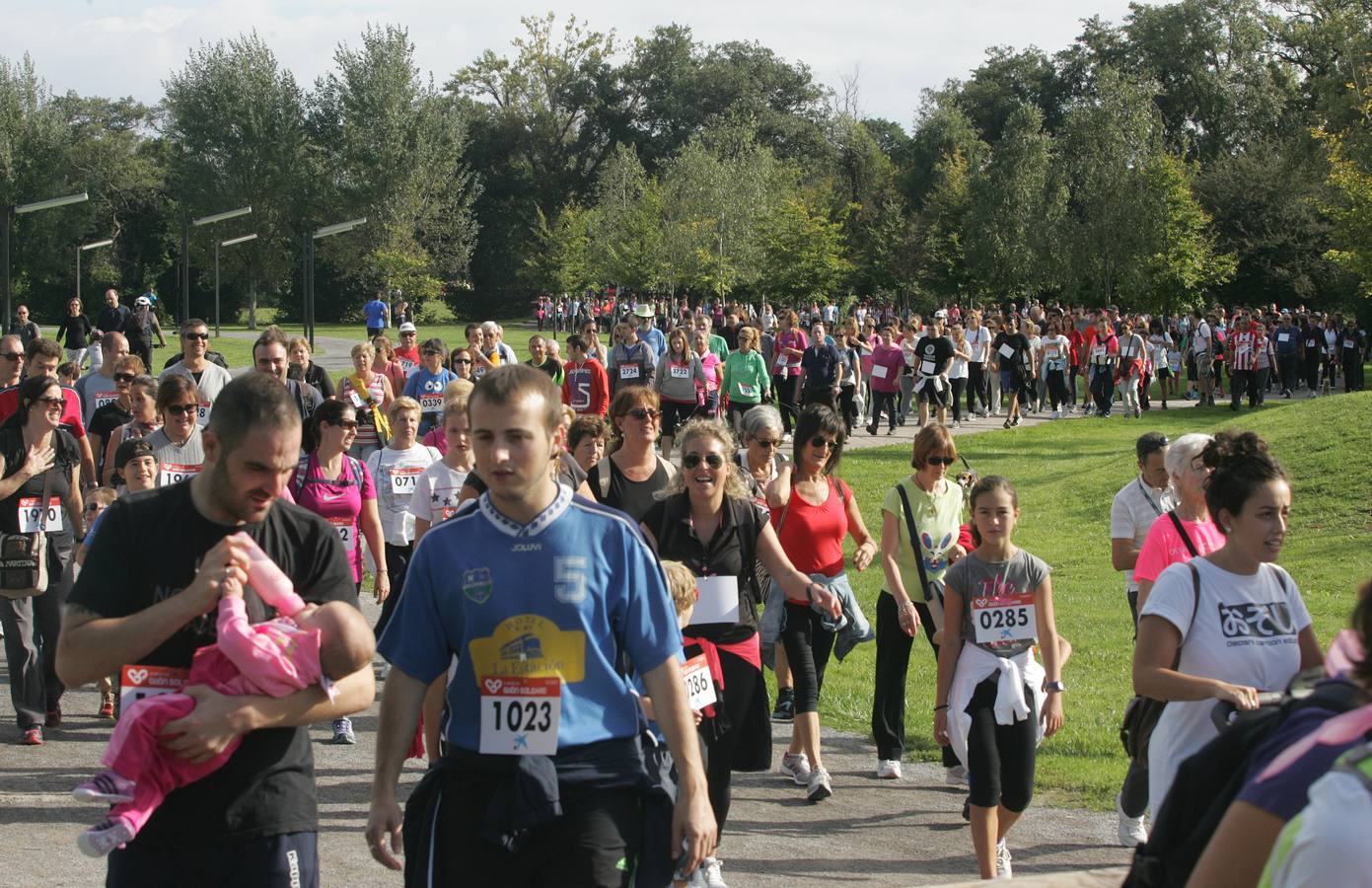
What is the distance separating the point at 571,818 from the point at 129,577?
1.20 m

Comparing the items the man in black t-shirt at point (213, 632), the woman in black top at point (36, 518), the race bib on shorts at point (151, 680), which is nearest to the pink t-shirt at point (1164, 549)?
the man in black t-shirt at point (213, 632)

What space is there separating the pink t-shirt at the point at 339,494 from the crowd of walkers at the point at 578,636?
0.07ft

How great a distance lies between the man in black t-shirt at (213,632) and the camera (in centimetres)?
343

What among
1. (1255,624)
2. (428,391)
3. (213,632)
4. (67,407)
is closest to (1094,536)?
(428,391)

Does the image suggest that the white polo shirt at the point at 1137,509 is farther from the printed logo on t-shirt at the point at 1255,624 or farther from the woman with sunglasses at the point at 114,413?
the woman with sunglasses at the point at 114,413

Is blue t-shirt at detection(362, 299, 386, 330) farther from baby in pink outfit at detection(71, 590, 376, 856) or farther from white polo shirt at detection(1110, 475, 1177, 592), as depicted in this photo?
baby in pink outfit at detection(71, 590, 376, 856)

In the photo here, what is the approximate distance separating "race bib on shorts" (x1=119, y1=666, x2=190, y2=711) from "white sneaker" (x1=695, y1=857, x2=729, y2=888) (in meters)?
3.24

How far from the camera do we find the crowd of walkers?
3.32m

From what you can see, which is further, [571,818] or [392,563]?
[392,563]

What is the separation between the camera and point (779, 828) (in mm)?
7293

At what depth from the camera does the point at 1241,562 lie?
474 cm

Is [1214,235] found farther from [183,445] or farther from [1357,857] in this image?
[1357,857]

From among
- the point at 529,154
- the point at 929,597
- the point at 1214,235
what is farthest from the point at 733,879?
the point at 529,154

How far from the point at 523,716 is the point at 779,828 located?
399cm
